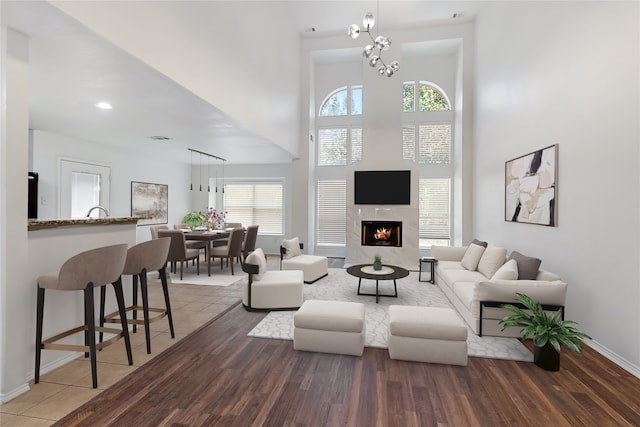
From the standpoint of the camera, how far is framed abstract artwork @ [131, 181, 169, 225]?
24.3 ft

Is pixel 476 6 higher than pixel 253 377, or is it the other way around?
pixel 476 6

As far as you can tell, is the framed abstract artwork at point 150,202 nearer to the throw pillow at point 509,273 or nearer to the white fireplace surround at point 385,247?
the white fireplace surround at point 385,247

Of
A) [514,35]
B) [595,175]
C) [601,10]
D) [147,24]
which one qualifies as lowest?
[595,175]

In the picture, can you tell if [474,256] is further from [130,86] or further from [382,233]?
[130,86]

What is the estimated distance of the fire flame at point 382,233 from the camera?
750 centimetres

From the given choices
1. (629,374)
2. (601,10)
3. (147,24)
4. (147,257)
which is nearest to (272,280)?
(147,257)

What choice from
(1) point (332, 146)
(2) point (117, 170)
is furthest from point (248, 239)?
(1) point (332, 146)

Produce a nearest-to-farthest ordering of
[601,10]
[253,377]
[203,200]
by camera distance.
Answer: [253,377] → [601,10] → [203,200]

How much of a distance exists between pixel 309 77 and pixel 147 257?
6341 millimetres

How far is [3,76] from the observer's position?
2094 millimetres

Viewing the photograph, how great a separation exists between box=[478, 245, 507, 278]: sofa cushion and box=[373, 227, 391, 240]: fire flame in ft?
9.43

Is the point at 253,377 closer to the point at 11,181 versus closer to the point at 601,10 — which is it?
the point at 11,181

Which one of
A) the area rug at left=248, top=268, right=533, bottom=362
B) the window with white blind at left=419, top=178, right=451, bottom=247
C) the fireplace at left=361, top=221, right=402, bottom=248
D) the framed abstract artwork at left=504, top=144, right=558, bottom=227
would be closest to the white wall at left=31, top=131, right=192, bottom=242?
the area rug at left=248, top=268, right=533, bottom=362

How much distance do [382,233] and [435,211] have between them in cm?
165
